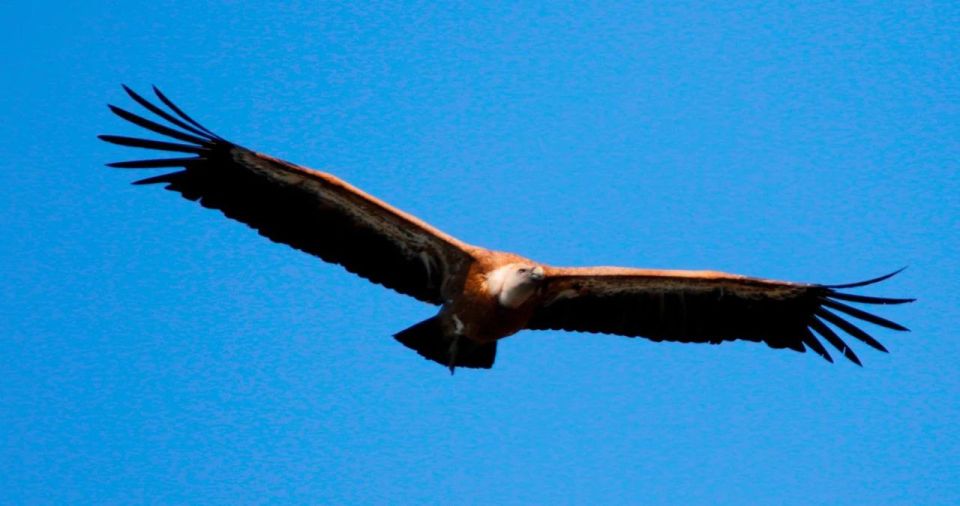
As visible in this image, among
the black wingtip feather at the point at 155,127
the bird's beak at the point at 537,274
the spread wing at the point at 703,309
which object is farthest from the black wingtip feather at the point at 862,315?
the black wingtip feather at the point at 155,127

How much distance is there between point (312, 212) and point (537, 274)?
1.95 metres

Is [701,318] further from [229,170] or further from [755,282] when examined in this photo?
[229,170]

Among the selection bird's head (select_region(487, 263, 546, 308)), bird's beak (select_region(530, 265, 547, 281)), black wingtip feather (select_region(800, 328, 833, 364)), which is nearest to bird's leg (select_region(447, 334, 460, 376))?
bird's head (select_region(487, 263, 546, 308))

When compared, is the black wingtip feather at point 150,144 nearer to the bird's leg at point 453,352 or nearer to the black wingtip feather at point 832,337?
the bird's leg at point 453,352

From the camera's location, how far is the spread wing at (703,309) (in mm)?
13367

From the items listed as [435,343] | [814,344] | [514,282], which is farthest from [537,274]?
[814,344]

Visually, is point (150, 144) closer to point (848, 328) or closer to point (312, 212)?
point (312, 212)

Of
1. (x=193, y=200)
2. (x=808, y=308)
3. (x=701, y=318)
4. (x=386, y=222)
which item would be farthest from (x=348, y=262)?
(x=808, y=308)

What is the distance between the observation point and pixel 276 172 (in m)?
12.9

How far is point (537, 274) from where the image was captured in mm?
12648

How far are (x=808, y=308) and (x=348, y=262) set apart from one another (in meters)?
4.08

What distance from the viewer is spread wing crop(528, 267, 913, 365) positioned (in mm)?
13367

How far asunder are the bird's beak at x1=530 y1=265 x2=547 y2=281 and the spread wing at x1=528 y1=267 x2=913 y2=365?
501mm

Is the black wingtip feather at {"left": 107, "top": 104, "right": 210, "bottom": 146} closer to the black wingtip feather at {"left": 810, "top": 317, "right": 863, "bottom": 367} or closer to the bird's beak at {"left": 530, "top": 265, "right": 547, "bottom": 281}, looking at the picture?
the bird's beak at {"left": 530, "top": 265, "right": 547, "bottom": 281}
